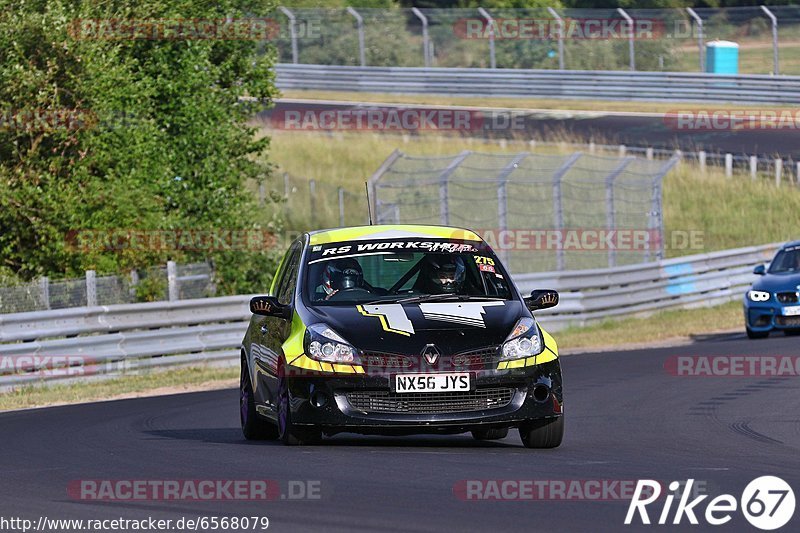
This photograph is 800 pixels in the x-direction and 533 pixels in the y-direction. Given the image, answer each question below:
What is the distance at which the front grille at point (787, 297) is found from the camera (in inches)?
838

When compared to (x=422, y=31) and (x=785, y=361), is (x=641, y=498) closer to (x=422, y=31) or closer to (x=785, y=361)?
(x=785, y=361)

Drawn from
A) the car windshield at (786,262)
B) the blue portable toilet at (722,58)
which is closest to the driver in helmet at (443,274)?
the car windshield at (786,262)

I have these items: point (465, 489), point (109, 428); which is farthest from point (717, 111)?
point (465, 489)

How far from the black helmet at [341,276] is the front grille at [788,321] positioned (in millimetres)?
12254

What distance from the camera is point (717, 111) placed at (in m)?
43.6

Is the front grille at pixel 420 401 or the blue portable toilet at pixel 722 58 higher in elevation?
the front grille at pixel 420 401

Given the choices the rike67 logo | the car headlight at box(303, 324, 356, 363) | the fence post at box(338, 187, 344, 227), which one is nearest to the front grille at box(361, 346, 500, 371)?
the car headlight at box(303, 324, 356, 363)

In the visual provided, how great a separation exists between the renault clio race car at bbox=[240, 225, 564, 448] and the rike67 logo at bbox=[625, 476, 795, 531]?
1813 millimetres

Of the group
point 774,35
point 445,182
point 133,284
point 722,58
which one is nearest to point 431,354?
point 133,284

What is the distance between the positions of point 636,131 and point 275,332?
33436 mm

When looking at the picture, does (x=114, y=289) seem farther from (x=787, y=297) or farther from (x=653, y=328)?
(x=653, y=328)

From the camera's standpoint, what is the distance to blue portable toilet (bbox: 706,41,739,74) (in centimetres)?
4666

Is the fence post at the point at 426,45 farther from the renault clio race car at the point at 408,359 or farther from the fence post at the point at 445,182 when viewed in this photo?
the renault clio race car at the point at 408,359

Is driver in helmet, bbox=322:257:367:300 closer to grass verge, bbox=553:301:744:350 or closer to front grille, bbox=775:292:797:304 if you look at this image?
front grille, bbox=775:292:797:304
